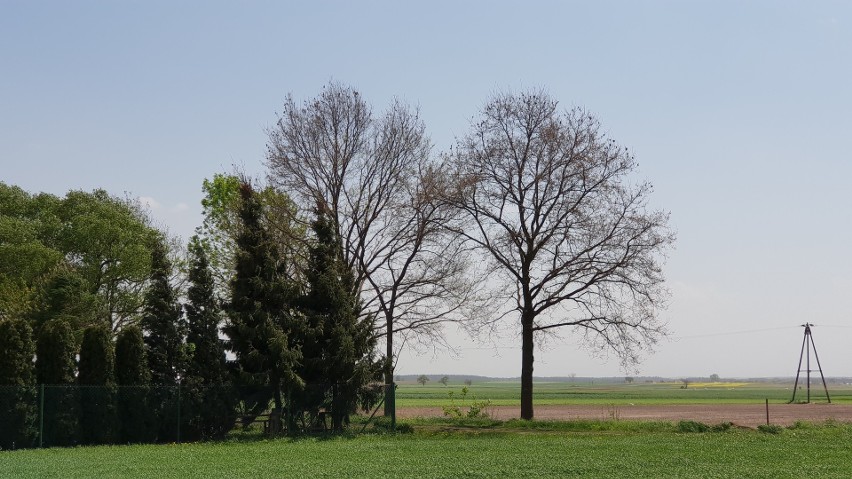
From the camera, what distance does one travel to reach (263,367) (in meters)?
33.1

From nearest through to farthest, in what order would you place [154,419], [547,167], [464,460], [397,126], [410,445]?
[464,460] < [410,445] < [154,419] < [547,167] < [397,126]

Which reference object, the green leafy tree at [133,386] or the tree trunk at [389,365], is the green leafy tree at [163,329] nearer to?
the green leafy tree at [133,386]

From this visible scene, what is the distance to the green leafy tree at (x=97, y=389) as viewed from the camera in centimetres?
2947

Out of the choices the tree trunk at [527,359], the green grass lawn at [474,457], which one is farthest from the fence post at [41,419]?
the tree trunk at [527,359]

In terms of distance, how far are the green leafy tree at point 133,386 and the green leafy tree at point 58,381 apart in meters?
1.60

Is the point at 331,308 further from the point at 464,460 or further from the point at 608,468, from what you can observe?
the point at 608,468

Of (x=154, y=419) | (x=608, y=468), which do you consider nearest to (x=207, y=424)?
(x=154, y=419)

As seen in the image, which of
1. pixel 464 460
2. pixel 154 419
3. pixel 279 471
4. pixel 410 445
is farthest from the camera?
pixel 154 419

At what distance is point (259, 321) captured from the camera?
109 ft

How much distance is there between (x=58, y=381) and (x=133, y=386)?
244 centimetres

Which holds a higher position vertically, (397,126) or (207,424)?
(397,126)

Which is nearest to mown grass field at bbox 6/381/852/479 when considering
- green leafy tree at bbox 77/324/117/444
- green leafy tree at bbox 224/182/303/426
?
green leafy tree at bbox 77/324/117/444

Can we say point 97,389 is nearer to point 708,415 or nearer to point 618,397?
point 708,415

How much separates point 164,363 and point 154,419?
3.07 m
